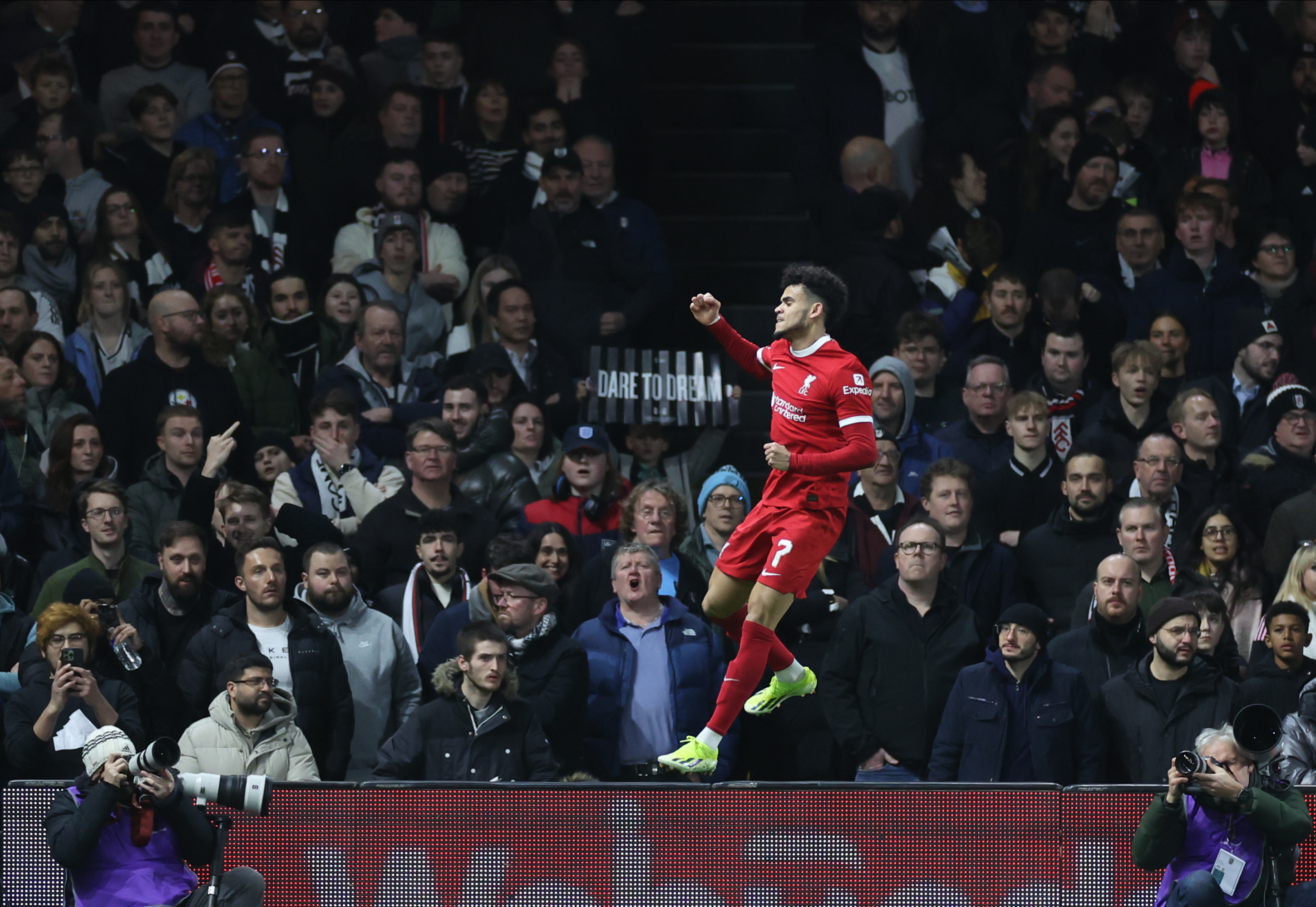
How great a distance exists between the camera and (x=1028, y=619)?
9852 mm

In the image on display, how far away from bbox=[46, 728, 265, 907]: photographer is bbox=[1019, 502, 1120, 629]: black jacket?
15.3 ft

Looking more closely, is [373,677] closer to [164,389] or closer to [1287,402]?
[164,389]

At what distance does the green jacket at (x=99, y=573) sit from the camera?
1035 centimetres

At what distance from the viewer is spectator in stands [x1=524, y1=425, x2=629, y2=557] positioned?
1155 centimetres

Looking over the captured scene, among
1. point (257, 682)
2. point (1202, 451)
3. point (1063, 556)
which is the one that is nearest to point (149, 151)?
point (257, 682)

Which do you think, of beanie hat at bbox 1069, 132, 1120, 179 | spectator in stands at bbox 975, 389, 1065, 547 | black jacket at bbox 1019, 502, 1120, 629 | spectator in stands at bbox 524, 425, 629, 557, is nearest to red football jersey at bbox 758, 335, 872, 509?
black jacket at bbox 1019, 502, 1120, 629

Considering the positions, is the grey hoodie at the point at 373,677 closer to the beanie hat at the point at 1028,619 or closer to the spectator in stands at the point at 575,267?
the beanie hat at the point at 1028,619

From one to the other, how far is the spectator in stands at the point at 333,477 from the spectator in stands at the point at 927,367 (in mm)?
3163

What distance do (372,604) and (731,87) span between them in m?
6.76

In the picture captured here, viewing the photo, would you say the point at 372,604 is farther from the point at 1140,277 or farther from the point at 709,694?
the point at 1140,277

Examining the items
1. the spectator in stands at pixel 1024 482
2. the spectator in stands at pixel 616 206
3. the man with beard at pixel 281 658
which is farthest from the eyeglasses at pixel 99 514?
the spectator in stands at pixel 1024 482

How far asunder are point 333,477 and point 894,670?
3387 mm

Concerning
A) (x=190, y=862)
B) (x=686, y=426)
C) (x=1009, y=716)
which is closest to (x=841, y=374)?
(x=1009, y=716)

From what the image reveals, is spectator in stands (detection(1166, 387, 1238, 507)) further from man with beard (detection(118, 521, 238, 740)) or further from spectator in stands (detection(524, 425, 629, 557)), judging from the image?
man with beard (detection(118, 521, 238, 740))
